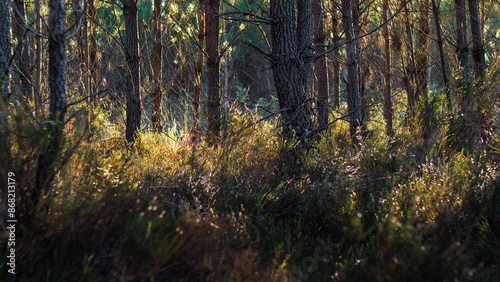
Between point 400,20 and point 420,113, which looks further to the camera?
point 400,20

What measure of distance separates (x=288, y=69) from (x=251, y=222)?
2379mm

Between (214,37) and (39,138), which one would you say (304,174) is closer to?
(39,138)

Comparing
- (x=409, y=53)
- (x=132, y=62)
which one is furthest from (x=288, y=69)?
(x=409, y=53)

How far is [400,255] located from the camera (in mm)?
2164

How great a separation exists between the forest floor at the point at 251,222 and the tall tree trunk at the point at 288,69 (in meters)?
0.37

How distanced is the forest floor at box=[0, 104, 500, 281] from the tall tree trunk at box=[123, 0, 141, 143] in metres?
1.97

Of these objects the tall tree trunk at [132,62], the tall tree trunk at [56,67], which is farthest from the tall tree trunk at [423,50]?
the tall tree trunk at [56,67]

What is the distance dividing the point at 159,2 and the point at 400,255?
296 inches

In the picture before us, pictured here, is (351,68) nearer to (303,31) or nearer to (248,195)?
(303,31)

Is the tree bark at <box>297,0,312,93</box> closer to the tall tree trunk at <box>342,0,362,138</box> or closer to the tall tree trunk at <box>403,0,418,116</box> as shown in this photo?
the tall tree trunk at <box>342,0,362,138</box>

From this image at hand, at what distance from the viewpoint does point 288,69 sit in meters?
4.91

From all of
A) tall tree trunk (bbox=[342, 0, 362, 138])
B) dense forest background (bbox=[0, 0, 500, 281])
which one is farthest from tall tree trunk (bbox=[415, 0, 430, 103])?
dense forest background (bbox=[0, 0, 500, 281])

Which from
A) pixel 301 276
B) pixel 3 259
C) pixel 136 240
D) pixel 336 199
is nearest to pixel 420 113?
pixel 336 199

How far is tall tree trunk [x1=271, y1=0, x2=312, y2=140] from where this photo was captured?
4.88m
